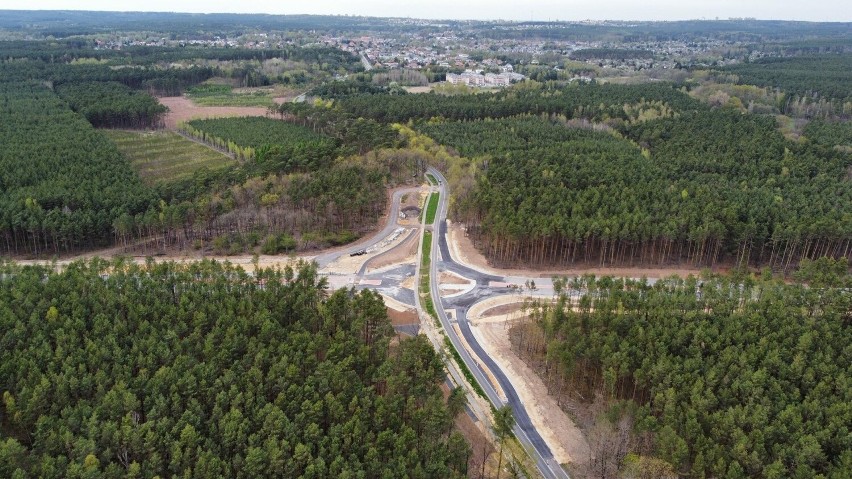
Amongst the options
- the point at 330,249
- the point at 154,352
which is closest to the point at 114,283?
the point at 154,352

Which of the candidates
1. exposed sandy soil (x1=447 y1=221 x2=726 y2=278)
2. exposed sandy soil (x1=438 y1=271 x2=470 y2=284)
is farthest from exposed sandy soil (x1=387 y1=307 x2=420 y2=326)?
exposed sandy soil (x1=447 y1=221 x2=726 y2=278)

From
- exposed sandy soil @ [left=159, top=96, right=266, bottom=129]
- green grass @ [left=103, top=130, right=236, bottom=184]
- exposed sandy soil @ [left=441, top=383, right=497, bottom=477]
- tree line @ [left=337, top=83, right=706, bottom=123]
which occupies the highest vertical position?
tree line @ [left=337, top=83, right=706, bottom=123]

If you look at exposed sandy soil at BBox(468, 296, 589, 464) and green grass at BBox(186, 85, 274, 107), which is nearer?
exposed sandy soil at BBox(468, 296, 589, 464)

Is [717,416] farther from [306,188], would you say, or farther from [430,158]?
[430,158]

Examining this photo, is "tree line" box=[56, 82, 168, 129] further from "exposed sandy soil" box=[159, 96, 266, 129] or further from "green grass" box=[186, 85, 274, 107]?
"green grass" box=[186, 85, 274, 107]

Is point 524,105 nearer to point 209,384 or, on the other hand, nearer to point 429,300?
point 429,300

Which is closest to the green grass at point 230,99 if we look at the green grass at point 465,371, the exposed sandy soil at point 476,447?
the green grass at point 465,371
